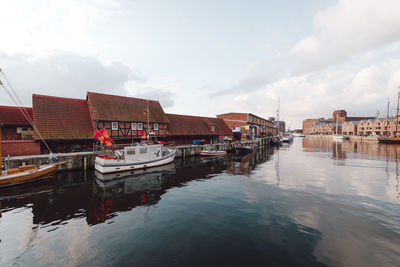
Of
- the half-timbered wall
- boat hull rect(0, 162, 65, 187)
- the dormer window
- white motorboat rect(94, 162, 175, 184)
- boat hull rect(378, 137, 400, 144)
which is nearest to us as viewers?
boat hull rect(0, 162, 65, 187)

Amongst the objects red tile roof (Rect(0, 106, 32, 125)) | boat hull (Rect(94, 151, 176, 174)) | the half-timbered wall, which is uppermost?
red tile roof (Rect(0, 106, 32, 125))

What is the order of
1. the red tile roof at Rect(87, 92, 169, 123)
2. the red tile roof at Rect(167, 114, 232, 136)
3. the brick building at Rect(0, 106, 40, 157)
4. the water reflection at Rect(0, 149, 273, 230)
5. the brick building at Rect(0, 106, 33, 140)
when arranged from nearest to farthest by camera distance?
the water reflection at Rect(0, 149, 273, 230) → the brick building at Rect(0, 106, 40, 157) → the brick building at Rect(0, 106, 33, 140) → the red tile roof at Rect(87, 92, 169, 123) → the red tile roof at Rect(167, 114, 232, 136)

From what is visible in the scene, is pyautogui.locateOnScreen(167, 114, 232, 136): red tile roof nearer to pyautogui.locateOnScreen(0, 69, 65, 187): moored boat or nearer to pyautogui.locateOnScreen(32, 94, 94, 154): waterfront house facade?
pyautogui.locateOnScreen(32, 94, 94, 154): waterfront house facade

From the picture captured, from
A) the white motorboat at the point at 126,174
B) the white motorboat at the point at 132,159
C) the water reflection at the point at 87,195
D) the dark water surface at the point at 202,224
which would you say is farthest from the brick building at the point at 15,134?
the white motorboat at the point at 126,174

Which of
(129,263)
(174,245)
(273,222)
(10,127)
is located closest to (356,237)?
(273,222)

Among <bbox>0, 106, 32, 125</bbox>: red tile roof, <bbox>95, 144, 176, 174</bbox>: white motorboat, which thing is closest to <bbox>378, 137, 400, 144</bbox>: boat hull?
<bbox>95, 144, 176, 174</bbox>: white motorboat

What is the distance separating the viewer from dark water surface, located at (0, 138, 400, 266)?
6371 mm

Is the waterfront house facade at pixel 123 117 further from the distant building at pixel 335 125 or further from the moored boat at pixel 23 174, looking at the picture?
the distant building at pixel 335 125

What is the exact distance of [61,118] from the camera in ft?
76.1

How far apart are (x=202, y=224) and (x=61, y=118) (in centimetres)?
2557

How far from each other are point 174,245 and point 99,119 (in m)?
23.3

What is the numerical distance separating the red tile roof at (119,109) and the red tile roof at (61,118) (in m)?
1.80

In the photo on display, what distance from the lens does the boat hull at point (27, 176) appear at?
45.2ft

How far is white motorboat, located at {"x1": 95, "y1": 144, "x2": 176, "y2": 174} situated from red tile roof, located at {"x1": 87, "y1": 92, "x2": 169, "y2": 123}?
25.1 feet
